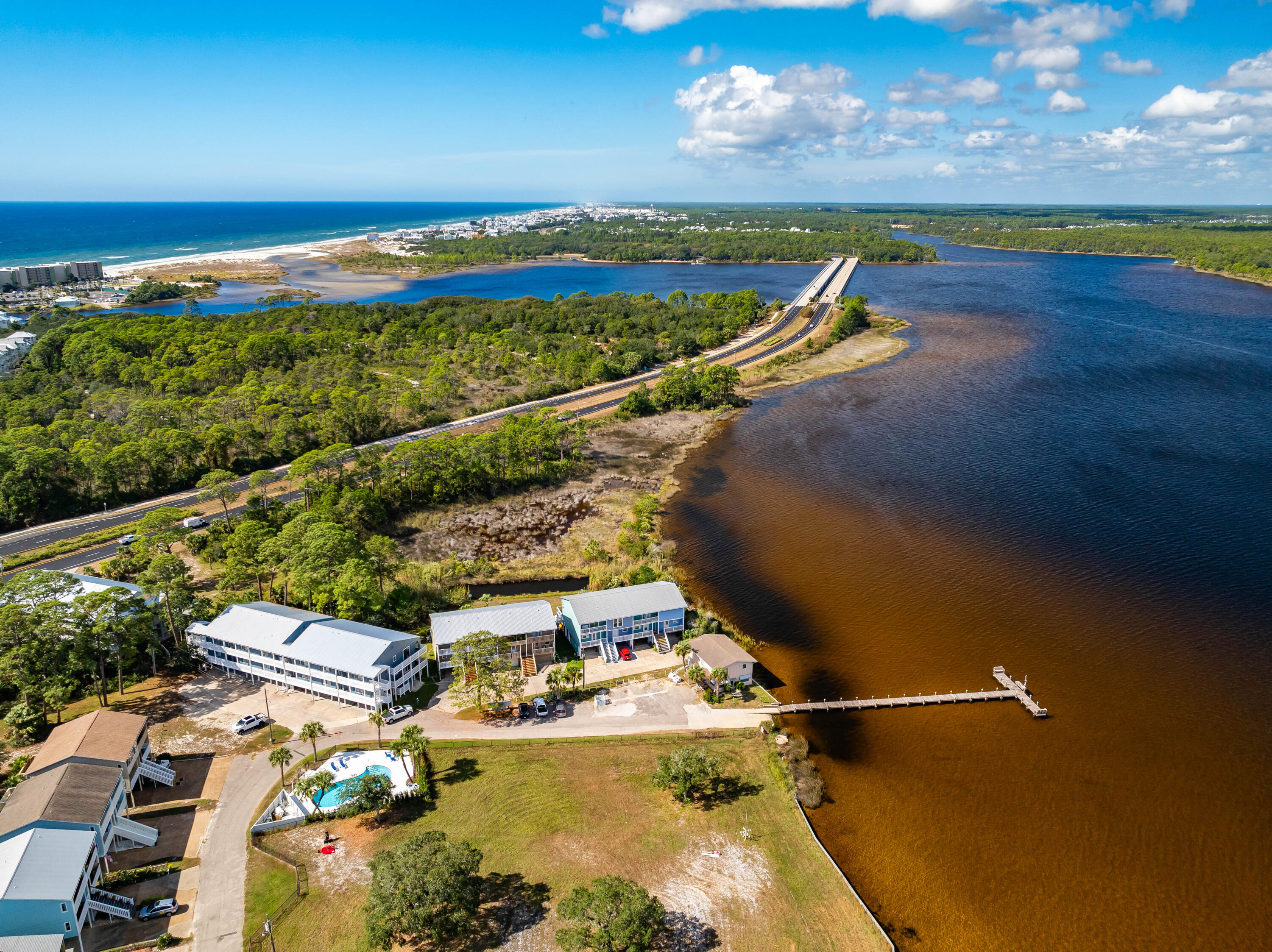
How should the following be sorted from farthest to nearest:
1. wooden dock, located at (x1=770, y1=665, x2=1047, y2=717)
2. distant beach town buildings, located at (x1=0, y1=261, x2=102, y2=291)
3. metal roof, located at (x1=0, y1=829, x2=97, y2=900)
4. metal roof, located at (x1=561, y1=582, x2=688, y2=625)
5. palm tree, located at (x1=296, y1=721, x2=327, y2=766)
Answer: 1. distant beach town buildings, located at (x1=0, y1=261, x2=102, y2=291)
2. metal roof, located at (x1=561, y1=582, x2=688, y2=625)
3. wooden dock, located at (x1=770, y1=665, x2=1047, y2=717)
4. palm tree, located at (x1=296, y1=721, x2=327, y2=766)
5. metal roof, located at (x1=0, y1=829, x2=97, y2=900)

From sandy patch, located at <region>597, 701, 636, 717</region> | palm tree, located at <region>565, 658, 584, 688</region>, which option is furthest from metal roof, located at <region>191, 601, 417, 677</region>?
sandy patch, located at <region>597, 701, 636, 717</region>

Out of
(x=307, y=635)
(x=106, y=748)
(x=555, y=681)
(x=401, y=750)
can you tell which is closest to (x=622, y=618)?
(x=555, y=681)

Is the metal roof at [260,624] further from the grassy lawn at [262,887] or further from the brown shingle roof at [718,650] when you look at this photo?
the brown shingle roof at [718,650]

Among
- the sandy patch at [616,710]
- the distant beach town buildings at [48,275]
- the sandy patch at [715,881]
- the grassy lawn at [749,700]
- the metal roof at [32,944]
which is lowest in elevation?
the sandy patch at [715,881]

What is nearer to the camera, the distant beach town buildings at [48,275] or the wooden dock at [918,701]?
the wooden dock at [918,701]

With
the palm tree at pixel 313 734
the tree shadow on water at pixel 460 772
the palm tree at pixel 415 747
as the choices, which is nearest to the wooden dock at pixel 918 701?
the tree shadow on water at pixel 460 772

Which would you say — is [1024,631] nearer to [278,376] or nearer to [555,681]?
[555,681]

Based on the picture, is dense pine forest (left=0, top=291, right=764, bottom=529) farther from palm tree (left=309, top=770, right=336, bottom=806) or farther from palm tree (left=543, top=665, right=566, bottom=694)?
palm tree (left=309, top=770, right=336, bottom=806)
